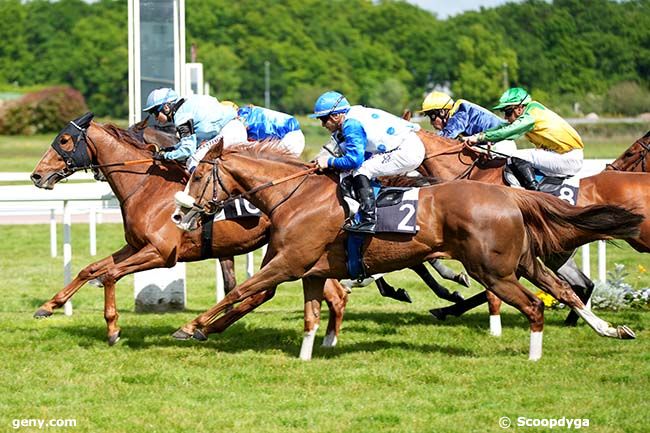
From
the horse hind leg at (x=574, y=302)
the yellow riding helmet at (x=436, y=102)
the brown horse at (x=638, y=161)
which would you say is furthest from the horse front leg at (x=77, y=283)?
the brown horse at (x=638, y=161)

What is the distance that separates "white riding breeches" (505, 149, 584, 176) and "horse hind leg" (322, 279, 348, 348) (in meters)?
1.69

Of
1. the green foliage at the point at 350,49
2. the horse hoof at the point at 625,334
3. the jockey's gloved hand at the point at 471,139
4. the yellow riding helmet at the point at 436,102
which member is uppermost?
the yellow riding helmet at the point at 436,102

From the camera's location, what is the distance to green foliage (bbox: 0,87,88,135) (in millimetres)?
43688

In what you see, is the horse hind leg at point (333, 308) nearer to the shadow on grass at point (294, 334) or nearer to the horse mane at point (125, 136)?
the shadow on grass at point (294, 334)

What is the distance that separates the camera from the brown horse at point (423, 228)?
22.1ft

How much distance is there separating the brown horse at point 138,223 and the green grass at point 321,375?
321mm

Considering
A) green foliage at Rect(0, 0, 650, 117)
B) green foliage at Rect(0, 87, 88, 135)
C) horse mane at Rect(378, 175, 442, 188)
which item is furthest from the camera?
green foliage at Rect(0, 0, 650, 117)

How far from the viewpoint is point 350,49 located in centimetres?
6456

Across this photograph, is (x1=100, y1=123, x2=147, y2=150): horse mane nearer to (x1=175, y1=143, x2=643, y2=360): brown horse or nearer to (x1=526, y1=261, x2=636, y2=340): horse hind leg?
(x1=175, y1=143, x2=643, y2=360): brown horse

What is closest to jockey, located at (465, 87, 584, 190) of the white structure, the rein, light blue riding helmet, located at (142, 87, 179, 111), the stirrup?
the rein

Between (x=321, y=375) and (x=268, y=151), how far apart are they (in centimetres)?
165

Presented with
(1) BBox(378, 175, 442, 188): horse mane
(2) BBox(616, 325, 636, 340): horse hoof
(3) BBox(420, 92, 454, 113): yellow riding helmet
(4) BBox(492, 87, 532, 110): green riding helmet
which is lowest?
(2) BBox(616, 325, 636, 340): horse hoof

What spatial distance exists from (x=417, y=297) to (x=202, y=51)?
52825 millimetres

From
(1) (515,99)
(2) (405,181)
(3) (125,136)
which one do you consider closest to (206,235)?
(3) (125,136)
